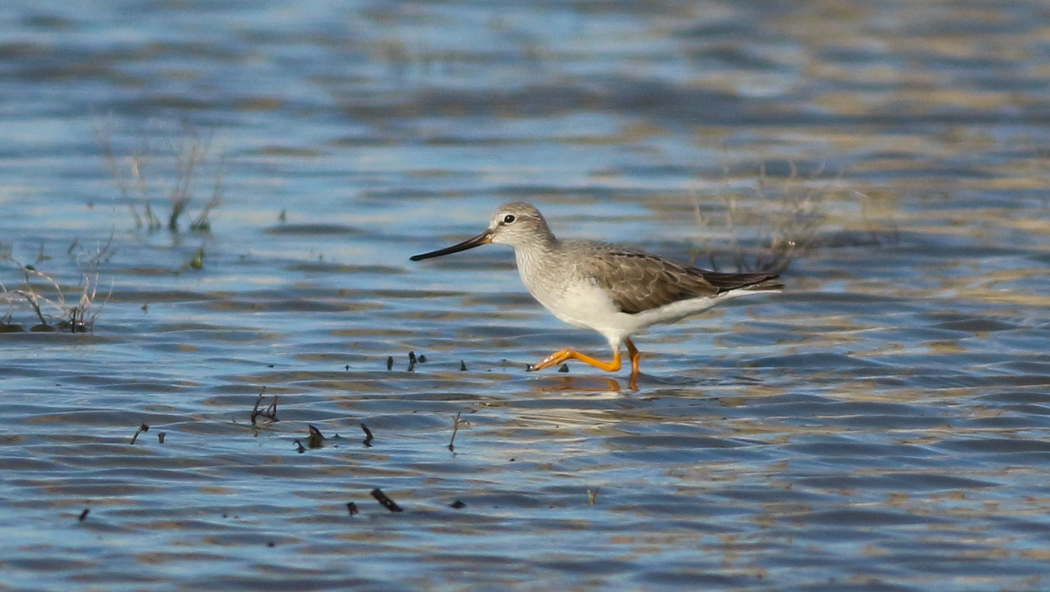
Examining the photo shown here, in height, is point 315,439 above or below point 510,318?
above

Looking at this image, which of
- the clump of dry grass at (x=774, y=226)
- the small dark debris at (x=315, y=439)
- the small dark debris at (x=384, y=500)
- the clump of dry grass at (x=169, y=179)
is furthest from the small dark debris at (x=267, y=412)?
the clump of dry grass at (x=169, y=179)

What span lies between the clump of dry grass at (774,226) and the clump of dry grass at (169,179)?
4769 mm

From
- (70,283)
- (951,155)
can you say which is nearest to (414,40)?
(951,155)

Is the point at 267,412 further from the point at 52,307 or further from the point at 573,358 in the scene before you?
the point at 52,307

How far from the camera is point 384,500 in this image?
757 cm

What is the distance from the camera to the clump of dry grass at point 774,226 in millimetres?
13859

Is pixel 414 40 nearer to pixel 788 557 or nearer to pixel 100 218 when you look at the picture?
pixel 100 218

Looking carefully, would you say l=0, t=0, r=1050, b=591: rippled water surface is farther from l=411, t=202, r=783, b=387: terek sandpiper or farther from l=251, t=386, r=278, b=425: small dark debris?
l=411, t=202, r=783, b=387: terek sandpiper

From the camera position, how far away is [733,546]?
735 centimetres

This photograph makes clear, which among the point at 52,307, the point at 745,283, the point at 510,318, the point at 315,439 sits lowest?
the point at 510,318

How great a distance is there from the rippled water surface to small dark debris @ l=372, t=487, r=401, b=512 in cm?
12

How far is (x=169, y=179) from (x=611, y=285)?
7591mm

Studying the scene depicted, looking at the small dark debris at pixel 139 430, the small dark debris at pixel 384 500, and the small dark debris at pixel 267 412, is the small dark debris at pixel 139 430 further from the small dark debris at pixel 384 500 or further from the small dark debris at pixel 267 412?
the small dark debris at pixel 384 500

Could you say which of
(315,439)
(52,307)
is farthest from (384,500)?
(52,307)
